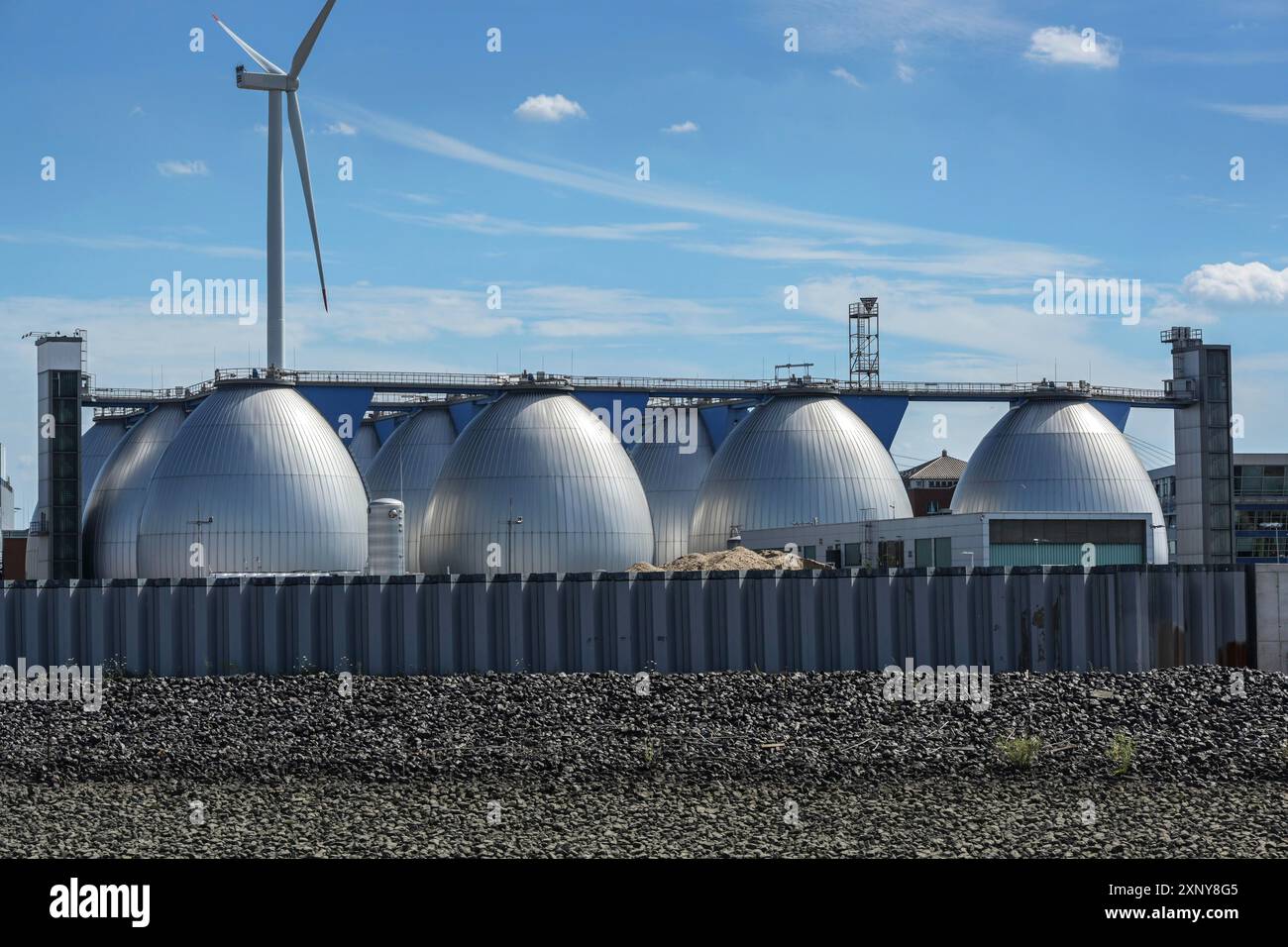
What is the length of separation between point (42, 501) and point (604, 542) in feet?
80.8

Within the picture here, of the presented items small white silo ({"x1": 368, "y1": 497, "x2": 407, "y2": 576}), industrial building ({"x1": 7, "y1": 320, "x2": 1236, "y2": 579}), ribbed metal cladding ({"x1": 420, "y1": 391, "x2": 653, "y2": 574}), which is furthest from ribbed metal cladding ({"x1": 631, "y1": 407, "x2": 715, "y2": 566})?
small white silo ({"x1": 368, "y1": 497, "x2": 407, "y2": 576})

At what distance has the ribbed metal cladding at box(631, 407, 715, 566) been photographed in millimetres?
68750

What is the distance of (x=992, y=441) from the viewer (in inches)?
2751

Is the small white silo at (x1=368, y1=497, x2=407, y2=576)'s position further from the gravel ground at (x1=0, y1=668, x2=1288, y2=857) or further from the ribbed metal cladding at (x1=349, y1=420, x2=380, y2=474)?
the ribbed metal cladding at (x1=349, y1=420, x2=380, y2=474)

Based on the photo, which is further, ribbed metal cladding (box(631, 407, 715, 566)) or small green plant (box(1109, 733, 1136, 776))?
ribbed metal cladding (box(631, 407, 715, 566))

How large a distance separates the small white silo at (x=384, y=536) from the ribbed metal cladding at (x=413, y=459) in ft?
69.6

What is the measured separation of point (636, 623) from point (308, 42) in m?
34.2

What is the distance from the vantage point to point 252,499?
53.1 metres

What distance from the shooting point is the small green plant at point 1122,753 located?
21.9m

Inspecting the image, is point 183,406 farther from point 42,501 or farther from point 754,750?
point 754,750

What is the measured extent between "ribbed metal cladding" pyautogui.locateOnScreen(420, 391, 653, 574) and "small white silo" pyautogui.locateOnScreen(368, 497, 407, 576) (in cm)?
581

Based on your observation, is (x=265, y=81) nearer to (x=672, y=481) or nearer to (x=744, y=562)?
(x=672, y=481)

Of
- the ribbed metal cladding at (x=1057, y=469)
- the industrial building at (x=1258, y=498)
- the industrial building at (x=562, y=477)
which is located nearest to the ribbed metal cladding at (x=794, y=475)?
the industrial building at (x=562, y=477)

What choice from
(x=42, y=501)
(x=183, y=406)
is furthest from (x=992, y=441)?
(x=42, y=501)
